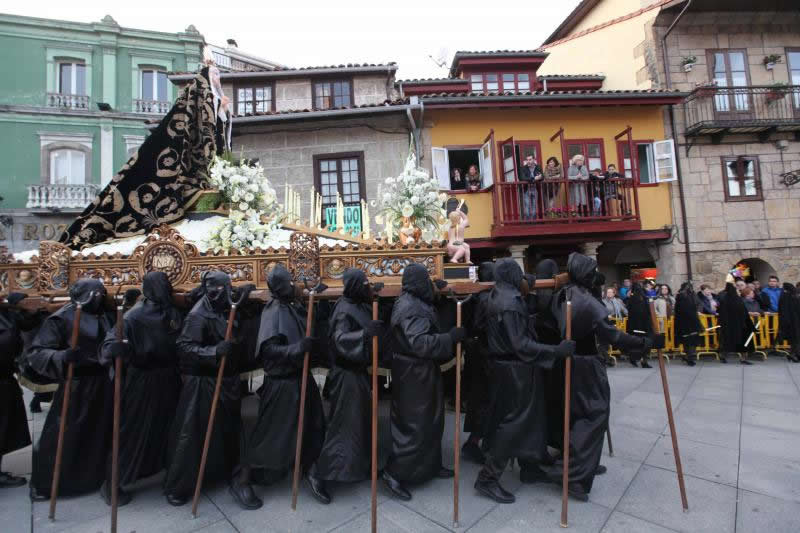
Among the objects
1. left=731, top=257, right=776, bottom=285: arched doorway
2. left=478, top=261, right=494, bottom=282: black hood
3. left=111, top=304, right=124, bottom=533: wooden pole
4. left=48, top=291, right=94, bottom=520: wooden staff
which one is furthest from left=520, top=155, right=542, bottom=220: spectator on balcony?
left=48, top=291, right=94, bottom=520: wooden staff

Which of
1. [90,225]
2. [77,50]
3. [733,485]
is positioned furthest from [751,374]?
[77,50]

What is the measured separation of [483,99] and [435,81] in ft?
7.25

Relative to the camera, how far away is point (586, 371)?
11.0 ft

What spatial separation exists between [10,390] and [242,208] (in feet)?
8.62

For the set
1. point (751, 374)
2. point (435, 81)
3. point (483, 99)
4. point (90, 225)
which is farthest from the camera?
point (435, 81)

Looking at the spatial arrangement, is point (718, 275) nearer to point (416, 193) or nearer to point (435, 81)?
point (435, 81)

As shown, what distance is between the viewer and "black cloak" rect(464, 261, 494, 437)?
3.87m

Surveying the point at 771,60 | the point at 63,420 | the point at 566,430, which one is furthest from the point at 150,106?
the point at 771,60

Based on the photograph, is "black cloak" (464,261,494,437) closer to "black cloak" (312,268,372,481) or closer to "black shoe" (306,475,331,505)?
"black cloak" (312,268,372,481)

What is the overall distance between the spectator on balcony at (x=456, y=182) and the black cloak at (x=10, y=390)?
9.86 m

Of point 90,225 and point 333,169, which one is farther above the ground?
point 333,169

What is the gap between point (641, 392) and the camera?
6.29 meters

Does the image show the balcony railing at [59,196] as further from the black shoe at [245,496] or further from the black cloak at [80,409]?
the black shoe at [245,496]

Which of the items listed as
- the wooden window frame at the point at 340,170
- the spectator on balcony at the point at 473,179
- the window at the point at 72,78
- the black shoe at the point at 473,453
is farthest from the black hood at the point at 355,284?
the window at the point at 72,78
